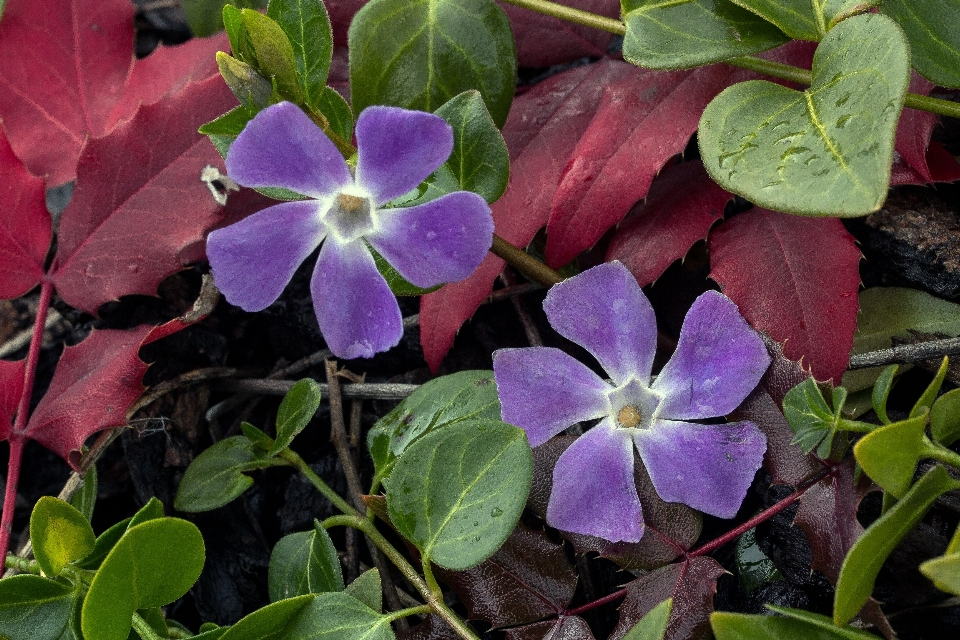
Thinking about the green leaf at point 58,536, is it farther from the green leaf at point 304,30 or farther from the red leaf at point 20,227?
the green leaf at point 304,30

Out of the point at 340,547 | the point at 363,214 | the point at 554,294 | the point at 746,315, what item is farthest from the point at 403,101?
the point at 340,547

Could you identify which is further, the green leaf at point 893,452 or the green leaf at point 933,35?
the green leaf at point 933,35

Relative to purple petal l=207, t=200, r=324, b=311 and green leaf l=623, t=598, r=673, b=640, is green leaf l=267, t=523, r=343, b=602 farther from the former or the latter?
green leaf l=623, t=598, r=673, b=640

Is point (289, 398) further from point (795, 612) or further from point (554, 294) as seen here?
point (795, 612)

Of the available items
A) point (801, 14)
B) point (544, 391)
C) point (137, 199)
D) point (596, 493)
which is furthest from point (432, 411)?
point (801, 14)

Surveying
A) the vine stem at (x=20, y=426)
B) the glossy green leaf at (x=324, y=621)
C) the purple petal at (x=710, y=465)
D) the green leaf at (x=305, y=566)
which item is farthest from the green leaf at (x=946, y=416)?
the vine stem at (x=20, y=426)

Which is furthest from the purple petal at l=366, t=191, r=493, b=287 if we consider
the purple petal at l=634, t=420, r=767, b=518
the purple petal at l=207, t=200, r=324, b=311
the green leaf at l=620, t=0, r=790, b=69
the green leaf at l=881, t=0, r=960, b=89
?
the green leaf at l=881, t=0, r=960, b=89
